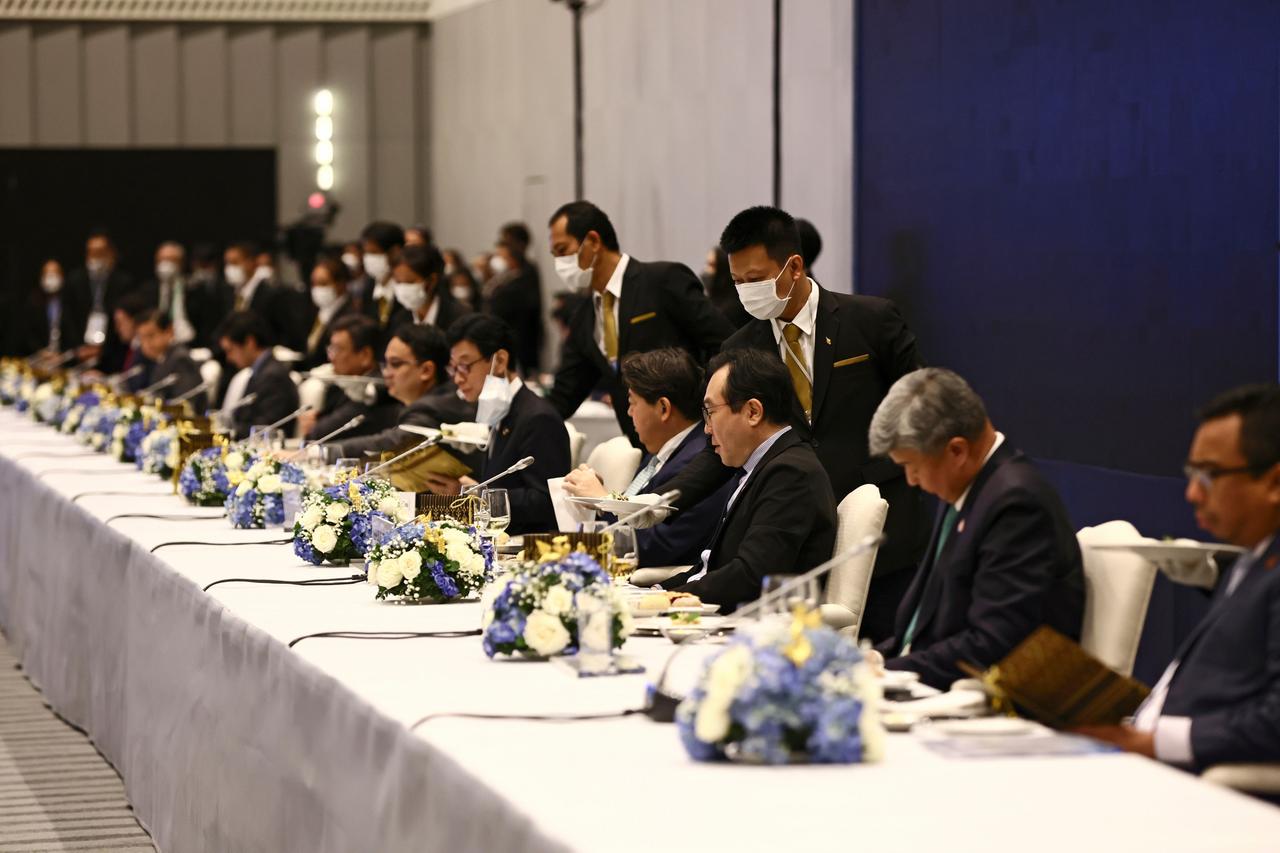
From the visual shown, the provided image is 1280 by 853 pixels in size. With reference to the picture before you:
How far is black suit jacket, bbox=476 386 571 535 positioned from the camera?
15.9 ft

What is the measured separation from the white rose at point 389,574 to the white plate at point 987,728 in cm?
136

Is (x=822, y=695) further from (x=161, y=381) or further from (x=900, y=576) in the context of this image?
(x=161, y=381)

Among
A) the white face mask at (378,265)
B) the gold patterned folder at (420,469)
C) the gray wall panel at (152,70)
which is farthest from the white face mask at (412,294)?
the gray wall panel at (152,70)

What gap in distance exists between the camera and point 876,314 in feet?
14.8

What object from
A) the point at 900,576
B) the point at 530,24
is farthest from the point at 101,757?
the point at 530,24

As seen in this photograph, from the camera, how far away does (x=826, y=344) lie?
4496mm

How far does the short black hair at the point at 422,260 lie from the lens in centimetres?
714

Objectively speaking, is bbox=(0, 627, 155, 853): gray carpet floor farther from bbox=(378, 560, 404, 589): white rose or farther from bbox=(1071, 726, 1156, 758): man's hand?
bbox=(1071, 726, 1156, 758): man's hand

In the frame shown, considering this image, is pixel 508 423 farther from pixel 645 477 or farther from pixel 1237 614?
pixel 1237 614

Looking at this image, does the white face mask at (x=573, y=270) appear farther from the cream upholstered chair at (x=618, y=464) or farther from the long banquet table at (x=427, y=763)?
the long banquet table at (x=427, y=763)

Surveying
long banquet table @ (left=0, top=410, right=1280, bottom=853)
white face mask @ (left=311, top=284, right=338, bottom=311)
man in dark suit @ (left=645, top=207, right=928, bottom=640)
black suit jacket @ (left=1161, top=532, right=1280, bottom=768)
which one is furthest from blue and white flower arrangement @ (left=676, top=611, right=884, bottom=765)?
white face mask @ (left=311, top=284, right=338, bottom=311)

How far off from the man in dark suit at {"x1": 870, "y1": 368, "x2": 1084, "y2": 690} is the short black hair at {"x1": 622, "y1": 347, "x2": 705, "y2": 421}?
1.32m

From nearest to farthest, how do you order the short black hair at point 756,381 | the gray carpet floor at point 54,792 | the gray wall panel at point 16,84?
1. the short black hair at point 756,381
2. the gray carpet floor at point 54,792
3. the gray wall panel at point 16,84

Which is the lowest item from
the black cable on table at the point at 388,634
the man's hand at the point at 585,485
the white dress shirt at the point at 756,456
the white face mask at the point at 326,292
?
the black cable on table at the point at 388,634
